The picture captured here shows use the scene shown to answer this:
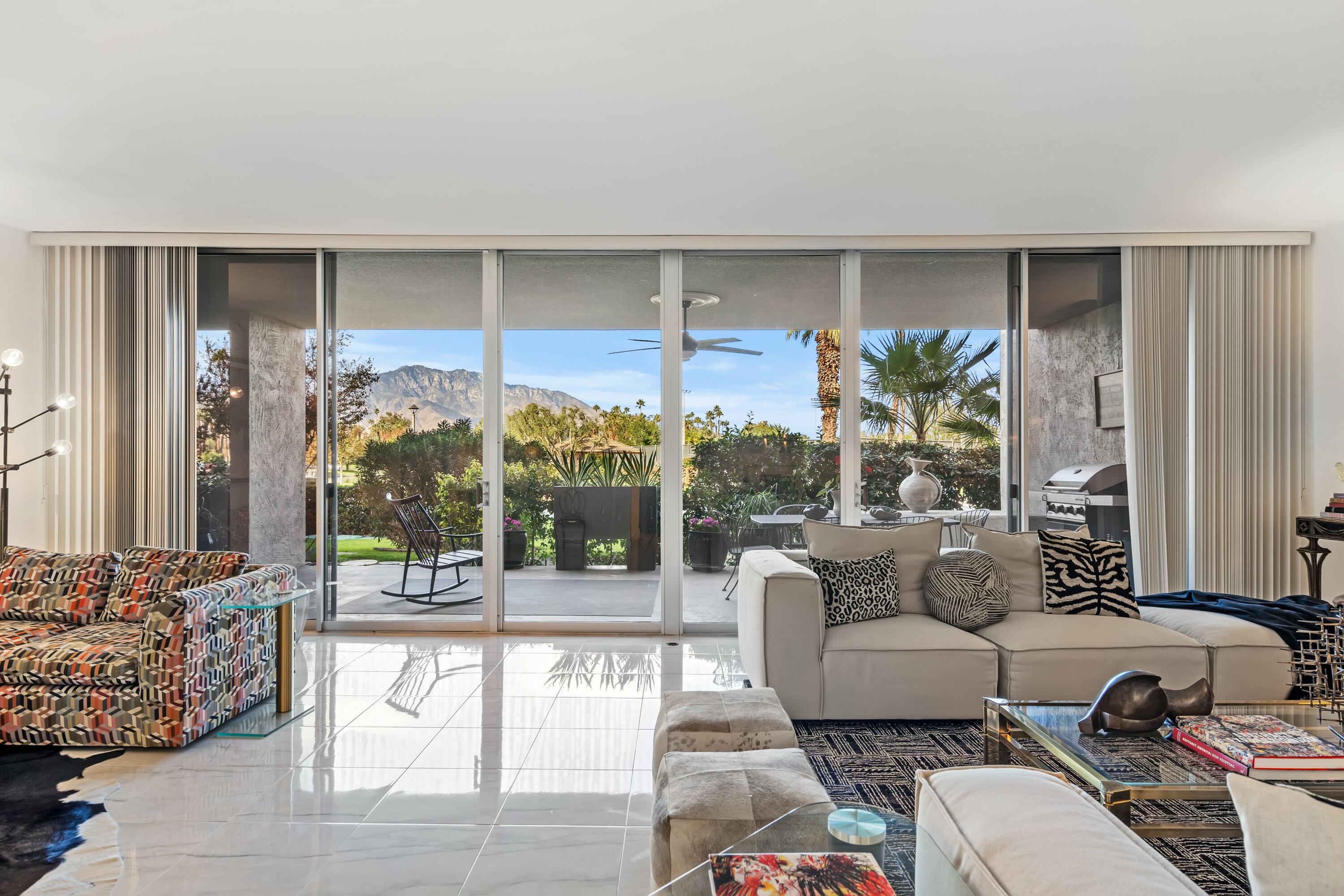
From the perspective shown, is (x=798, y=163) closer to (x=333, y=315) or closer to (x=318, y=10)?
(x=318, y=10)

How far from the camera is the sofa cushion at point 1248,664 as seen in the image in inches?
134

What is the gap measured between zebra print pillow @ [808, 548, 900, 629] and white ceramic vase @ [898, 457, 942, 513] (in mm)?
1566

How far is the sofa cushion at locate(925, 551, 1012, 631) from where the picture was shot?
3691 millimetres

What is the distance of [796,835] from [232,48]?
10.0 ft

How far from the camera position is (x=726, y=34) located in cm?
267

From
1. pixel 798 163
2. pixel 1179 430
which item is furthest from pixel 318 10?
pixel 1179 430

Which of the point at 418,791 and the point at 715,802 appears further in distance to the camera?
the point at 418,791

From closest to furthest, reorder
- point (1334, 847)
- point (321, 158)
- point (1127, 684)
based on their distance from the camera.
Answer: point (1334, 847) < point (1127, 684) < point (321, 158)

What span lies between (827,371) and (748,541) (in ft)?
4.24

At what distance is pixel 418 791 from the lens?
9.18 feet

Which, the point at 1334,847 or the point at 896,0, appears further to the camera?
the point at 896,0

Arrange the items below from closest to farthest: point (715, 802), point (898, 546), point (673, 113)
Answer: point (715, 802), point (673, 113), point (898, 546)

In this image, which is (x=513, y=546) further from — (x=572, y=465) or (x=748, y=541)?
(x=748, y=541)

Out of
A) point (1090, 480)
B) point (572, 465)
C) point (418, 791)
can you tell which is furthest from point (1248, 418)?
point (418, 791)
